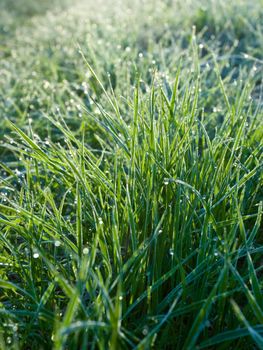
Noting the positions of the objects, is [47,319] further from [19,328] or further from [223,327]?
[223,327]

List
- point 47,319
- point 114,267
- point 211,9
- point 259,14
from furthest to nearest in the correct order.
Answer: point 211,9
point 259,14
point 114,267
point 47,319

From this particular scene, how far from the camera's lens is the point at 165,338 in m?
1.19

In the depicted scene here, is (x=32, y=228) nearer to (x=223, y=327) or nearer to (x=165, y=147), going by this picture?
(x=165, y=147)

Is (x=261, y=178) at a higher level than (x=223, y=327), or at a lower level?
higher

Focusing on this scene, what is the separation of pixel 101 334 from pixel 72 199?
721mm

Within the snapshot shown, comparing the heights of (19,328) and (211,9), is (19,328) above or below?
below

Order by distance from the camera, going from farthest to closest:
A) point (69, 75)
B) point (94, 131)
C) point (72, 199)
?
1. point (69, 75)
2. point (94, 131)
3. point (72, 199)

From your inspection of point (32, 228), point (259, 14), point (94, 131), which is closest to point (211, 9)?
point (259, 14)

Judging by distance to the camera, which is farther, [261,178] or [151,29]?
[151,29]

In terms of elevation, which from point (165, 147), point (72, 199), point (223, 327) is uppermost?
point (165, 147)

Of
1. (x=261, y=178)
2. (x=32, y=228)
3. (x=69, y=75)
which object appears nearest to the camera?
(x=32, y=228)

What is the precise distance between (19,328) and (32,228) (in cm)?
29

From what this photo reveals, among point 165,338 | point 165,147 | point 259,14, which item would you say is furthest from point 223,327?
point 259,14

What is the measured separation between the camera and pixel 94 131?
7.37 ft
